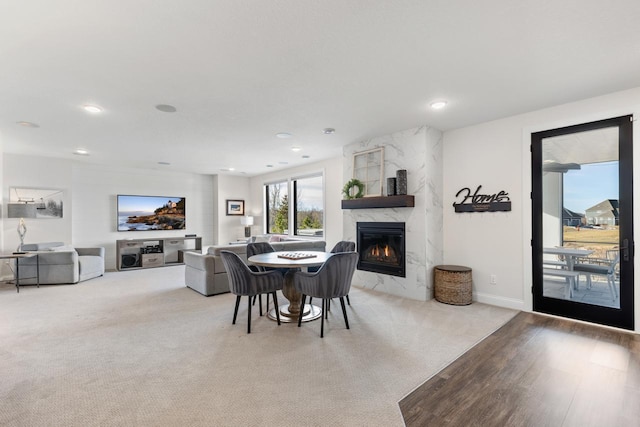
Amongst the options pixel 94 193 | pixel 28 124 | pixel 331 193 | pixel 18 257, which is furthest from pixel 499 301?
pixel 94 193

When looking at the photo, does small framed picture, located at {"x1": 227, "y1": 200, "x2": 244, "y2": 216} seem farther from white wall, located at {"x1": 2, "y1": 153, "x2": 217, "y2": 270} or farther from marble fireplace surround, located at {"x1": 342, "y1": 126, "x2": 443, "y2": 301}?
marble fireplace surround, located at {"x1": 342, "y1": 126, "x2": 443, "y2": 301}

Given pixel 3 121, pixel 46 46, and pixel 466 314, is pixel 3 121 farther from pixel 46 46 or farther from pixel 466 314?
pixel 466 314

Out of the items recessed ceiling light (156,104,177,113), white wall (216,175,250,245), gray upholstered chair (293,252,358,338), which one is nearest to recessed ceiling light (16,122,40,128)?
recessed ceiling light (156,104,177,113)

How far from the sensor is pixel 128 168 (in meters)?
7.67

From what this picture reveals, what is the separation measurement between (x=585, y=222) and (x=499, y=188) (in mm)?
979

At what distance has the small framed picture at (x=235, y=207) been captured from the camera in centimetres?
912

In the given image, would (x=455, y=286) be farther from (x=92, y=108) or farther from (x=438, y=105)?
(x=92, y=108)

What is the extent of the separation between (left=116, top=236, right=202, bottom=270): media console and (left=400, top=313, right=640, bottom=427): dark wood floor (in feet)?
23.7

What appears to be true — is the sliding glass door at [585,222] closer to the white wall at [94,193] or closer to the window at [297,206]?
the window at [297,206]

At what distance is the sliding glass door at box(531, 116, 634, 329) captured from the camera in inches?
127

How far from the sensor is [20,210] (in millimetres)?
5809

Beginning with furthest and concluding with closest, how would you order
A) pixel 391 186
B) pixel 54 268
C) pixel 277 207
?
pixel 277 207, pixel 54 268, pixel 391 186

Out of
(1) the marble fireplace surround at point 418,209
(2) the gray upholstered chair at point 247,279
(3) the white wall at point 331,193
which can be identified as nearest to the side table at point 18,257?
(2) the gray upholstered chair at point 247,279

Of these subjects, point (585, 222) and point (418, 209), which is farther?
point (418, 209)
